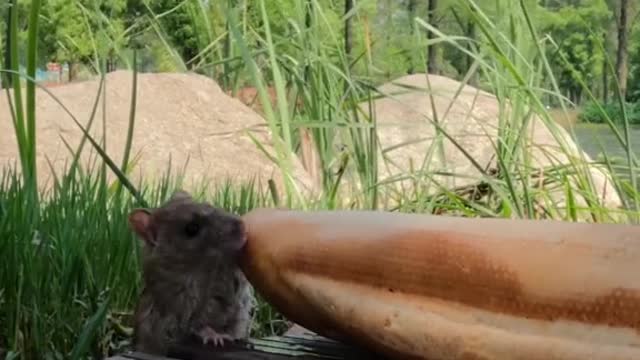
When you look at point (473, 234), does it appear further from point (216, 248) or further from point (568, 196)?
point (568, 196)

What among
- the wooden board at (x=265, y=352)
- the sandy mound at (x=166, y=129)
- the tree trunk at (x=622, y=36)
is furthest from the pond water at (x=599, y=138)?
the tree trunk at (x=622, y=36)

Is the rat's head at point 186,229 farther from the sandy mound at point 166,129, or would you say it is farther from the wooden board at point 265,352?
the sandy mound at point 166,129

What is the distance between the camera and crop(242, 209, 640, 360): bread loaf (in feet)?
2.06

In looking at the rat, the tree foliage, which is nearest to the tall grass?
the tree foliage

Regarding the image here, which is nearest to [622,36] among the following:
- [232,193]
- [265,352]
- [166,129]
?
[166,129]

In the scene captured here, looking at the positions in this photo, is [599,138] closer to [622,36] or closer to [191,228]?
[191,228]

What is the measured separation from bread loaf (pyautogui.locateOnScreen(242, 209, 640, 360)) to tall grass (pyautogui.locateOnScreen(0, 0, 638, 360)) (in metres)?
0.28

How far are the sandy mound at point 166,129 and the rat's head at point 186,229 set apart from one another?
169cm

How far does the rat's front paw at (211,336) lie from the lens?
31.4 inches

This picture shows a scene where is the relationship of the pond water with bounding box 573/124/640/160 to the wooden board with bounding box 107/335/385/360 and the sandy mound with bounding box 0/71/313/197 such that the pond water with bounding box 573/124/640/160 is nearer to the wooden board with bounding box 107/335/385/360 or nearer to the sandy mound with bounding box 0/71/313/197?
the sandy mound with bounding box 0/71/313/197

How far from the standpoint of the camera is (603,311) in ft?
2.06

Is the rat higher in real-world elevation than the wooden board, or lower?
higher

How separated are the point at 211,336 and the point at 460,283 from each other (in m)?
0.24

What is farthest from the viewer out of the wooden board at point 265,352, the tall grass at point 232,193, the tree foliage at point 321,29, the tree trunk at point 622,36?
the tree trunk at point 622,36
